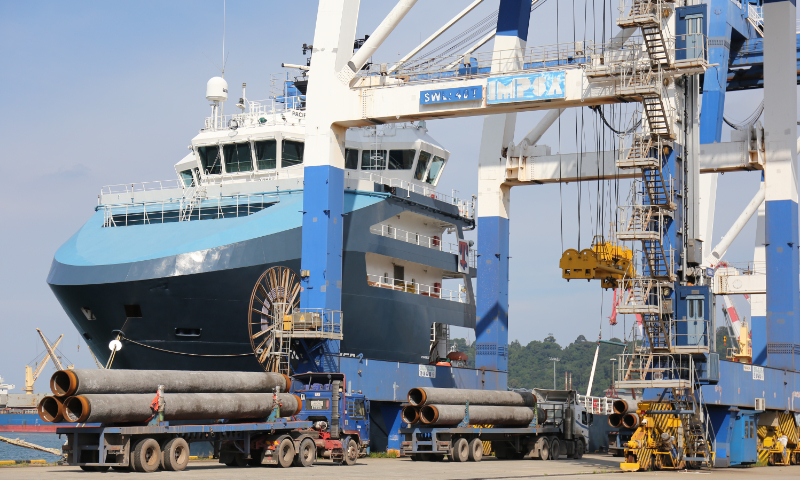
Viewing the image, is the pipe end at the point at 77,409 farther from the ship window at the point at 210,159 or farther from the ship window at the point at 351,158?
the ship window at the point at 351,158

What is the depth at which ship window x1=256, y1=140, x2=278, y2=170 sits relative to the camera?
39375 mm

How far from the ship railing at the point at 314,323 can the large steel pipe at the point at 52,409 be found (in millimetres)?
11368

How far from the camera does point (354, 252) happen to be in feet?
119

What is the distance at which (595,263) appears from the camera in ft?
113

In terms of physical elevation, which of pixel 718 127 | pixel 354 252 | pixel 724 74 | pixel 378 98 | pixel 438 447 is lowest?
pixel 438 447

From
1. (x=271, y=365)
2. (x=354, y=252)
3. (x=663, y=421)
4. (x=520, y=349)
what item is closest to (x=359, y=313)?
(x=354, y=252)

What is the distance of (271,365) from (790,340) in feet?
65.3

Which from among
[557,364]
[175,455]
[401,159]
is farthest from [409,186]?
[557,364]

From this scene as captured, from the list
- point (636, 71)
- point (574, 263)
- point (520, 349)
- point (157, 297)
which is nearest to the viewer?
point (636, 71)

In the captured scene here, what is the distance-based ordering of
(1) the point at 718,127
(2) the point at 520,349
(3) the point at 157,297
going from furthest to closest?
1. (2) the point at 520,349
2. (1) the point at 718,127
3. (3) the point at 157,297

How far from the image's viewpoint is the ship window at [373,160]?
4372 centimetres

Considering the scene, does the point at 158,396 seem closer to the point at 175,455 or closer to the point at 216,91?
the point at 175,455

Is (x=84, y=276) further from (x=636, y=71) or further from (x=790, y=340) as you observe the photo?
(x=790, y=340)

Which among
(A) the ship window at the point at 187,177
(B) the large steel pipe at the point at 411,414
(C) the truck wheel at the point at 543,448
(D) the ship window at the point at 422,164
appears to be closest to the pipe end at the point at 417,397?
(B) the large steel pipe at the point at 411,414
